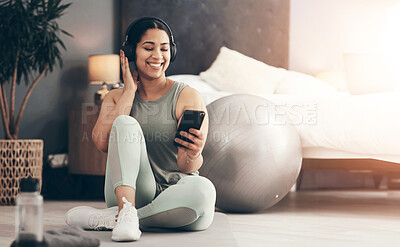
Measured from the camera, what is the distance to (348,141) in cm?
275

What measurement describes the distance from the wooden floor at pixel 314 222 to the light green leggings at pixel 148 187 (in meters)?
0.22

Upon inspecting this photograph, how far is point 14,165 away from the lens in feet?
10.4

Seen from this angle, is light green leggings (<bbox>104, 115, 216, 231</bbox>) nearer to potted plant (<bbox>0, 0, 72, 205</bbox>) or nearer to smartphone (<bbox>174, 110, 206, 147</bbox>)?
smartphone (<bbox>174, 110, 206, 147</bbox>)

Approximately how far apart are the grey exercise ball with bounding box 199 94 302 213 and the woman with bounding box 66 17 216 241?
0.61 meters

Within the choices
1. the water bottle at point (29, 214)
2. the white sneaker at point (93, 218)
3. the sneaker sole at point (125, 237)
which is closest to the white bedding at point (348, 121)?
the white sneaker at point (93, 218)

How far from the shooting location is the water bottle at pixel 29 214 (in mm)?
1229

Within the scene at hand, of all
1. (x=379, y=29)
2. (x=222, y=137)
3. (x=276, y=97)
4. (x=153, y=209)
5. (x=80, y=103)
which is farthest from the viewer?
(x=379, y=29)

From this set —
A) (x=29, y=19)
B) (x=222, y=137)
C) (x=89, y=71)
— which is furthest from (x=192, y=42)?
(x=222, y=137)

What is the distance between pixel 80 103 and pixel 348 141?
2074 mm

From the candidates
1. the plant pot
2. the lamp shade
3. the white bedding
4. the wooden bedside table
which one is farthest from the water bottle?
the lamp shade

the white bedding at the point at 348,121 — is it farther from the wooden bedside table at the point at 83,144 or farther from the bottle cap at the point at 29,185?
the bottle cap at the point at 29,185

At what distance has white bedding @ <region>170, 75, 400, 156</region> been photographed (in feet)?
8.69

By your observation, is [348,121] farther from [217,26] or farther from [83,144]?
[217,26]

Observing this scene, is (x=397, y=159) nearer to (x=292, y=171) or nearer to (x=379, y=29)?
(x=292, y=171)
